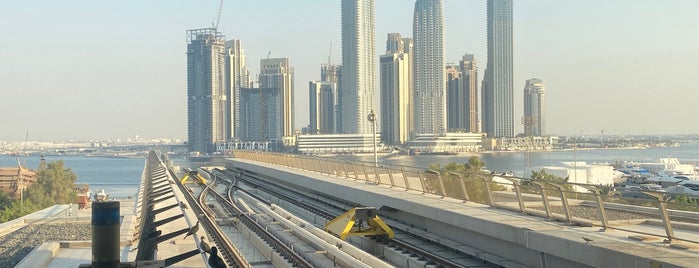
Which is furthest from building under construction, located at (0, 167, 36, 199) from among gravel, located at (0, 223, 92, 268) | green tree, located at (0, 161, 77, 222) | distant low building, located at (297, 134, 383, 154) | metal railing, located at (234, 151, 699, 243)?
distant low building, located at (297, 134, 383, 154)

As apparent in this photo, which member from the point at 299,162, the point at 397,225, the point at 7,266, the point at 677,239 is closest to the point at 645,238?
the point at 677,239

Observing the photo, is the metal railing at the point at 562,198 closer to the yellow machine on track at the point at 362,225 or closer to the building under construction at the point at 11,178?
the yellow machine on track at the point at 362,225

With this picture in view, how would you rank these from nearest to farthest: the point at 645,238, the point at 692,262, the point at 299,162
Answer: the point at 692,262, the point at 645,238, the point at 299,162

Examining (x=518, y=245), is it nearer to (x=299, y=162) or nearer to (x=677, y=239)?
(x=677, y=239)

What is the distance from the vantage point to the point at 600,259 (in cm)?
932

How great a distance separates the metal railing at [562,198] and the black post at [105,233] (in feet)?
23.9

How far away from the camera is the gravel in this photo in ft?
64.2

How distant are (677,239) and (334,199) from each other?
1653 centimetres

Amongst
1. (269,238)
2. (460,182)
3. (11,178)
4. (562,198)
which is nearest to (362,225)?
(269,238)

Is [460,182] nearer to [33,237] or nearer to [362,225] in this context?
[362,225]

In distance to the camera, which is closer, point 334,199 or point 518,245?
point 518,245

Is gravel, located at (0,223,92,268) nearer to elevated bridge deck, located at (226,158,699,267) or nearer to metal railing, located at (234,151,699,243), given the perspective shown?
elevated bridge deck, located at (226,158,699,267)

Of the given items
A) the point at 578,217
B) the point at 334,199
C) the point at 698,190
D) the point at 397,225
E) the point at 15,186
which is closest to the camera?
the point at 578,217

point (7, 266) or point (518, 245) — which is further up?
point (518, 245)
